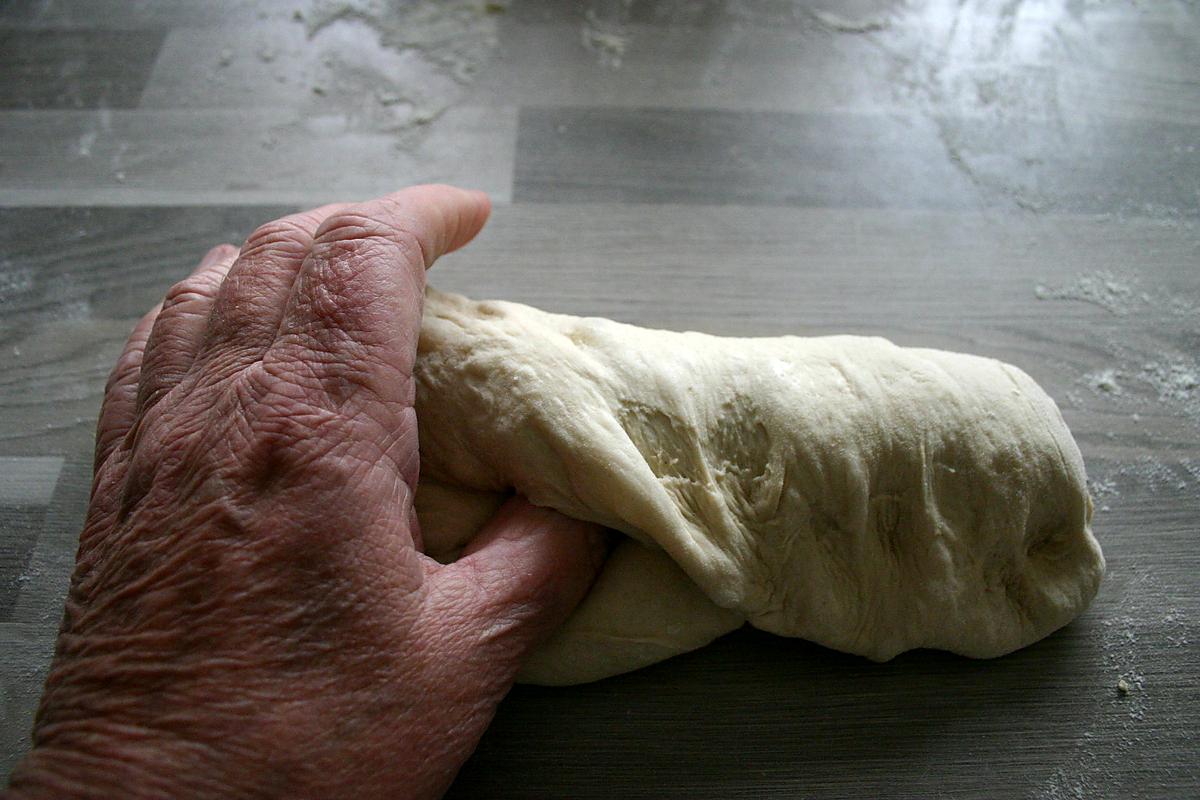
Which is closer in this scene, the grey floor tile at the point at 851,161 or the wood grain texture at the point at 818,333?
the wood grain texture at the point at 818,333

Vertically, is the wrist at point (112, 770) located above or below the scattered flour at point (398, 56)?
below

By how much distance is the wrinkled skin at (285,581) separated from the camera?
858 mm

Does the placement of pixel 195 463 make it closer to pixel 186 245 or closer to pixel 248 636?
pixel 248 636

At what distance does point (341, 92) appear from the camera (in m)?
2.01

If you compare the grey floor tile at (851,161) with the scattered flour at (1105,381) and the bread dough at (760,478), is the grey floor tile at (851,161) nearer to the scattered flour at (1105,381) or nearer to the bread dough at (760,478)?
the scattered flour at (1105,381)

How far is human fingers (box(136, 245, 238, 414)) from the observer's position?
3.54 ft

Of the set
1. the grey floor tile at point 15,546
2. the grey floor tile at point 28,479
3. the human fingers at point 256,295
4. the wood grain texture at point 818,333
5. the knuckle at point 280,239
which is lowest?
the grey floor tile at point 15,546

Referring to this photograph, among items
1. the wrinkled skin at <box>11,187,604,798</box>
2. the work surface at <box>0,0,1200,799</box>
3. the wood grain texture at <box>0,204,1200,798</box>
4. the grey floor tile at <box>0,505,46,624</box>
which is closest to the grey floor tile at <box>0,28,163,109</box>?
the work surface at <box>0,0,1200,799</box>

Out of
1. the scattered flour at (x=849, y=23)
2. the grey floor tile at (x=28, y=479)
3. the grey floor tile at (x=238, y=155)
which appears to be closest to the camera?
the grey floor tile at (x=28, y=479)

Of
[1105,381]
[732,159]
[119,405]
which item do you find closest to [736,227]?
[732,159]

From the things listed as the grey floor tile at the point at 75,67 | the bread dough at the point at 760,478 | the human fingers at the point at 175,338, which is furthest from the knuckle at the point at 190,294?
the grey floor tile at the point at 75,67

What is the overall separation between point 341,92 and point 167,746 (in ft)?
5.44

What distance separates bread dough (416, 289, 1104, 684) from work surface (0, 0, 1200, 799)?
156mm

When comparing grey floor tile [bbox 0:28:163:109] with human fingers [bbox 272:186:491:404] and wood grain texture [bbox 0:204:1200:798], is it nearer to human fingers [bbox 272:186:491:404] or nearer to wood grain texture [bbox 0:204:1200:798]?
wood grain texture [bbox 0:204:1200:798]
